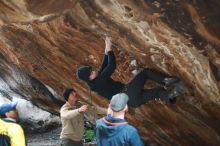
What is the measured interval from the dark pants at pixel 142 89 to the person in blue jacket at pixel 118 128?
2.18 m

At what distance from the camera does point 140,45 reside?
653 centimetres

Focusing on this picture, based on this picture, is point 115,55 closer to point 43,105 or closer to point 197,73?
point 197,73

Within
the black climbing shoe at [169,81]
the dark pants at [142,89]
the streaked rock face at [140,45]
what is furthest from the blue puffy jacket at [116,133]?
the dark pants at [142,89]

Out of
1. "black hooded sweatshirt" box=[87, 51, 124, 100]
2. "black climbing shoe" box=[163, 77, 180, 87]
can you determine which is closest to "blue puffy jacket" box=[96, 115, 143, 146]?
"black climbing shoe" box=[163, 77, 180, 87]

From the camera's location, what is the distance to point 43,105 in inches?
521

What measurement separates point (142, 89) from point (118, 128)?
245 centimetres

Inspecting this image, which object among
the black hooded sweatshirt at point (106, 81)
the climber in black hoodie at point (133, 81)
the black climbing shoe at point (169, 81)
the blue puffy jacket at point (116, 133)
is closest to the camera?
the blue puffy jacket at point (116, 133)

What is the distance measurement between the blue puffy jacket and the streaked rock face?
185 cm

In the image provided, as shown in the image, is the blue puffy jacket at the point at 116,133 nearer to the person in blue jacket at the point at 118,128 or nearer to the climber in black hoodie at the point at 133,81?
the person in blue jacket at the point at 118,128

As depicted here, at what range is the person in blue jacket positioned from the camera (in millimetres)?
4105

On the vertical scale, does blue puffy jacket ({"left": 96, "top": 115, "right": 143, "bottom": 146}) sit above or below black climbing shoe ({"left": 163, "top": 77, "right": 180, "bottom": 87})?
below

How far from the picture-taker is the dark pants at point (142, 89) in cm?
649

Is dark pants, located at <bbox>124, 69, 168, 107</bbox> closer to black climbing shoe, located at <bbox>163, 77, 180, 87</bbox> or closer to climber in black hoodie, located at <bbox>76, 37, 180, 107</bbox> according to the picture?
climber in black hoodie, located at <bbox>76, 37, 180, 107</bbox>

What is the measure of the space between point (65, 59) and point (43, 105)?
16.7ft
